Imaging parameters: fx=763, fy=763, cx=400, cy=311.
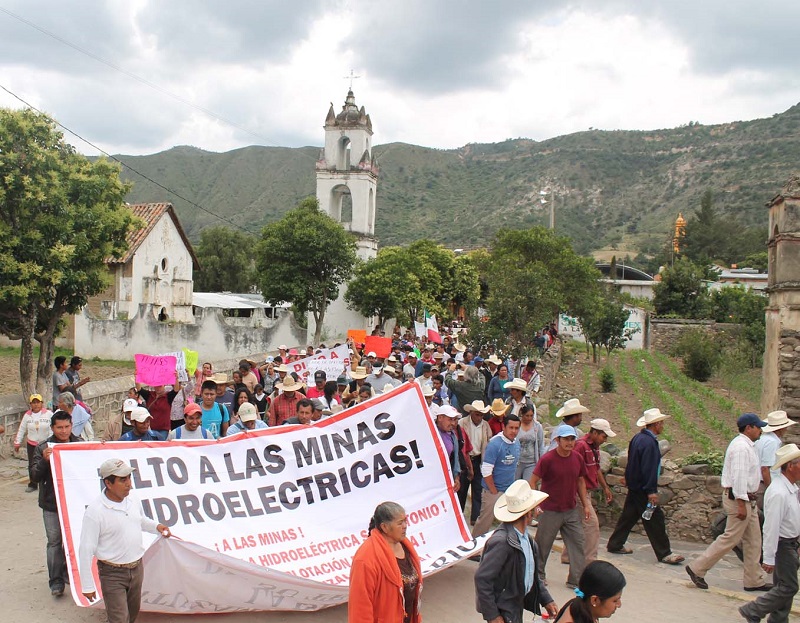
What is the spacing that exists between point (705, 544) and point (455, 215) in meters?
119

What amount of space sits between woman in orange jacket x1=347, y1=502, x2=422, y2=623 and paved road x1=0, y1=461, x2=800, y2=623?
7.28 ft

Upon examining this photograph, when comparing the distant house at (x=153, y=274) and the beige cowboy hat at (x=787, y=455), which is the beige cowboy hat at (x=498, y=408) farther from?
the distant house at (x=153, y=274)

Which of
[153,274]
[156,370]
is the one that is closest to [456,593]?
[156,370]

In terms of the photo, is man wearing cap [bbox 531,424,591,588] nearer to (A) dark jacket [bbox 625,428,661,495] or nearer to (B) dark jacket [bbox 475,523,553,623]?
(A) dark jacket [bbox 625,428,661,495]

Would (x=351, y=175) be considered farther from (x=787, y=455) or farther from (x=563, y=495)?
(x=787, y=455)

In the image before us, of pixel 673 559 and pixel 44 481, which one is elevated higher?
pixel 44 481

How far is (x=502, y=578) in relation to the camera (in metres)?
4.95

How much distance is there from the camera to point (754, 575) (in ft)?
26.1

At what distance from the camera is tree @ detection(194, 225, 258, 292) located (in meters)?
62.2

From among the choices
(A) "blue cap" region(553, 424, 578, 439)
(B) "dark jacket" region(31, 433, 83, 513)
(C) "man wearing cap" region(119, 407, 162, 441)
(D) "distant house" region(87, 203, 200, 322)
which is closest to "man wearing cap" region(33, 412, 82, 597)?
(B) "dark jacket" region(31, 433, 83, 513)

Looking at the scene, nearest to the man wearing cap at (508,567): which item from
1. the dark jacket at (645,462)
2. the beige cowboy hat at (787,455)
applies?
the beige cowboy hat at (787,455)

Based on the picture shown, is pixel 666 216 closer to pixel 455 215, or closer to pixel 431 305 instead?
pixel 455 215

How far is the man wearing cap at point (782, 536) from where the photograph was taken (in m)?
6.47

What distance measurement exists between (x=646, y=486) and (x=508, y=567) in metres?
4.33
